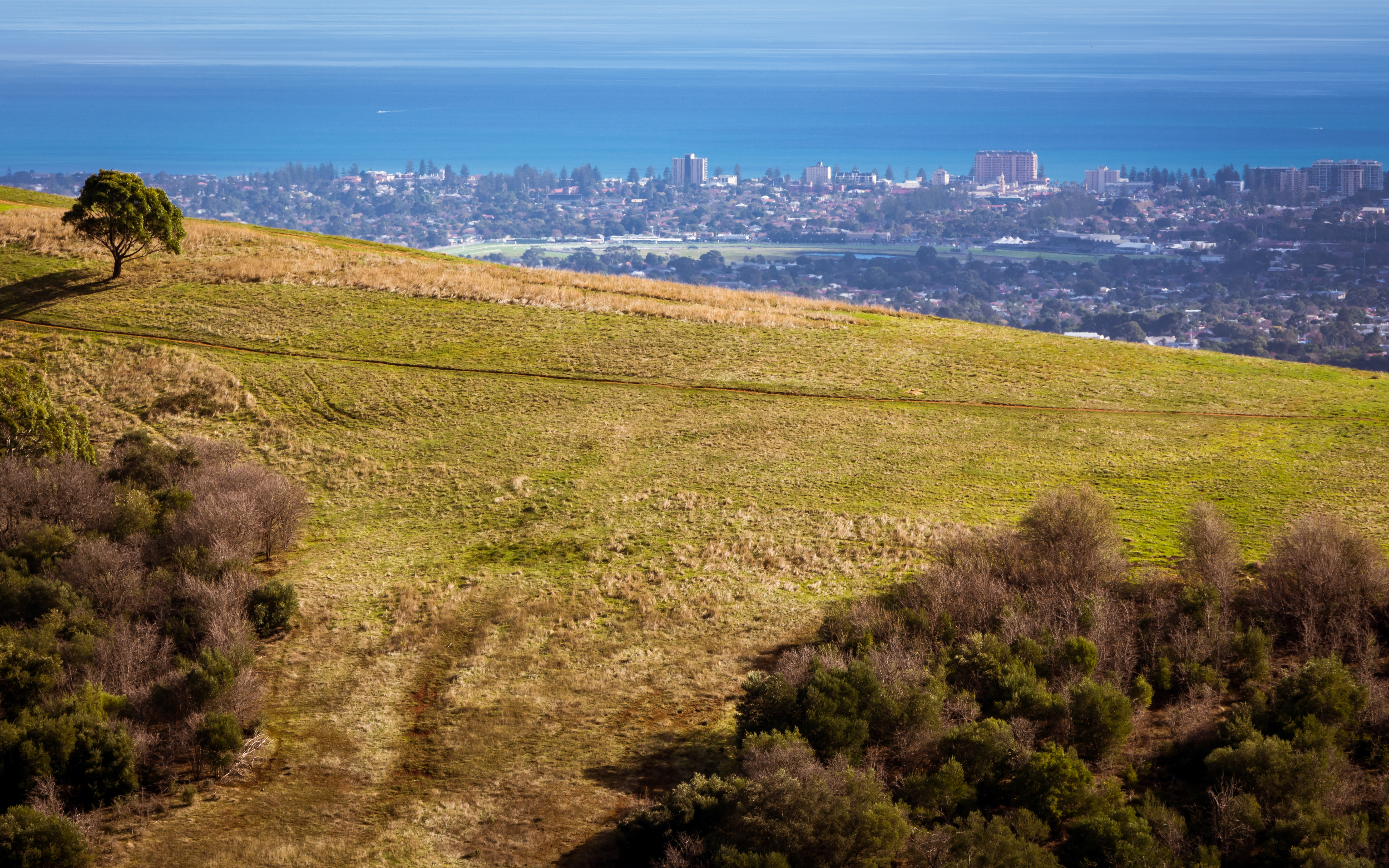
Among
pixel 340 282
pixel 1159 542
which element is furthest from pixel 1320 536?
pixel 340 282

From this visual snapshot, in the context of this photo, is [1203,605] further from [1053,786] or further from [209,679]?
[209,679]

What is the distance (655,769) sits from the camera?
18.2 m

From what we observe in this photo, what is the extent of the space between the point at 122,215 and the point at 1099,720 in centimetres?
3669

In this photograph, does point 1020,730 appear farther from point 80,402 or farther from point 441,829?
point 80,402

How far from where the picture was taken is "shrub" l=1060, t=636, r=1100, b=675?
19375mm

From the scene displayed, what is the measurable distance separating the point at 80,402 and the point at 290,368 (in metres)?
6.19

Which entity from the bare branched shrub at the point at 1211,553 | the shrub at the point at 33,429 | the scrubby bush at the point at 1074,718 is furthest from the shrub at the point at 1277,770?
the shrub at the point at 33,429

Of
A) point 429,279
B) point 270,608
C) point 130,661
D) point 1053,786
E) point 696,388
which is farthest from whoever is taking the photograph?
point 429,279

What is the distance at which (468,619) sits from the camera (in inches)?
917

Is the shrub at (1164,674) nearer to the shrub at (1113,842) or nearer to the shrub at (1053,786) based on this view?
the shrub at (1053,786)

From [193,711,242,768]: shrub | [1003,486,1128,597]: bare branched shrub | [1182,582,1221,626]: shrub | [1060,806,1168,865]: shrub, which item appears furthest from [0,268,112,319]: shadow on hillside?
[1060,806,1168,865]: shrub

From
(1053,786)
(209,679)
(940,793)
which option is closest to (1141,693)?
(1053,786)

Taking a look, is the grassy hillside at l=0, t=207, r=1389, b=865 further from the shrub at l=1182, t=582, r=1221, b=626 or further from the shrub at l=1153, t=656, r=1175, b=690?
the shrub at l=1153, t=656, r=1175, b=690

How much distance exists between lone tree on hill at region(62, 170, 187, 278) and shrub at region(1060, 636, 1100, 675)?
33.7 m
